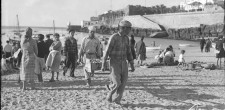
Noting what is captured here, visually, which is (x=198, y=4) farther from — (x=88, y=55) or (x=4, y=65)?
(x=88, y=55)

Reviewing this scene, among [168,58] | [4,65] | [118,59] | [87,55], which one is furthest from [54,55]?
[168,58]

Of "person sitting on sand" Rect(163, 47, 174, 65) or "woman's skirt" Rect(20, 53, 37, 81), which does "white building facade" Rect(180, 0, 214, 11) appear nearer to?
"person sitting on sand" Rect(163, 47, 174, 65)

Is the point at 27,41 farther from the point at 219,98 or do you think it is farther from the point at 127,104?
the point at 219,98

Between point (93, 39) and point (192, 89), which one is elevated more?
point (93, 39)

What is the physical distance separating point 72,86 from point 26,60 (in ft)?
5.09

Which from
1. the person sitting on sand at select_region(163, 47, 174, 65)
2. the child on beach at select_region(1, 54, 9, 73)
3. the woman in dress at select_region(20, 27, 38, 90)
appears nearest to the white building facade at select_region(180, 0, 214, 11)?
the person sitting on sand at select_region(163, 47, 174, 65)

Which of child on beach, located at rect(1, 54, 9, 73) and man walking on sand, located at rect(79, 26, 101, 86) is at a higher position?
man walking on sand, located at rect(79, 26, 101, 86)

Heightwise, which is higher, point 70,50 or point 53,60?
point 70,50

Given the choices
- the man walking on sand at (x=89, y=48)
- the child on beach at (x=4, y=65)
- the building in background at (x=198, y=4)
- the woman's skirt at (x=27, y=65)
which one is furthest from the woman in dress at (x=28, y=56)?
the building in background at (x=198, y=4)

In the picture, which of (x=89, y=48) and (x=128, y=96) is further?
(x=89, y=48)

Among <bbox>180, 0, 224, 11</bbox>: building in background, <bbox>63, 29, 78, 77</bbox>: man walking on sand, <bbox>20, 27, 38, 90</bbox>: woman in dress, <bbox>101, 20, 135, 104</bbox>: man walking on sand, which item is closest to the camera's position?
<bbox>101, 20, 135, 104</bbox>: man walking on sand

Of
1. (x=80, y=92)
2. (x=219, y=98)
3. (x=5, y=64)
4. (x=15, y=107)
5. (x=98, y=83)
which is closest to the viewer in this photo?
→ (x=15, y=107)

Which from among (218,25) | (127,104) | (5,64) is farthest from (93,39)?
(218,25)

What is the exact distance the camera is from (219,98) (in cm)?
738
